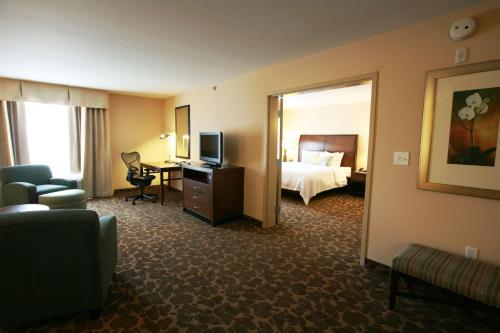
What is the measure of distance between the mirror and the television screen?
1180mm

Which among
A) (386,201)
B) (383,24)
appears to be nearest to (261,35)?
(383,24)

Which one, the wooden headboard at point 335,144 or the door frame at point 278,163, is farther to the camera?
the wooden headboard at point 335,144

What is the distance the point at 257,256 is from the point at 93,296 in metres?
1.67

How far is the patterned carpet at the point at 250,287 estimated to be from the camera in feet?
6.08

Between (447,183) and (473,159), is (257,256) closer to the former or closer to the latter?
(447,183)

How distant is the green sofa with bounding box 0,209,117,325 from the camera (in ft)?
5.05

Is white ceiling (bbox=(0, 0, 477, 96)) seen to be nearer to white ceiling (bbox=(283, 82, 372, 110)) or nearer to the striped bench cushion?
the striped bench cushion

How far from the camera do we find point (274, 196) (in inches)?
155

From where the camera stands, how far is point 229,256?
9.58 ft

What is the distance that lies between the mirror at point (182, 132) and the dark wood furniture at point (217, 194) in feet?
5.01

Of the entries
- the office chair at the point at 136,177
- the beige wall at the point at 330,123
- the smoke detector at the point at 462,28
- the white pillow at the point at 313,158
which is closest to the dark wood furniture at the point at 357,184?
the beige wall at the point at 330,123

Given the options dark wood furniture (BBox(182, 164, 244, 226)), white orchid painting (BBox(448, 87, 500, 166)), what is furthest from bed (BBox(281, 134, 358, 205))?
white orchid painting (BBox(448, 87, 500, 166))

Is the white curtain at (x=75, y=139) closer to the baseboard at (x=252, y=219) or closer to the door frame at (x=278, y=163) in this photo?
the baseboard at (x=252, y=219)

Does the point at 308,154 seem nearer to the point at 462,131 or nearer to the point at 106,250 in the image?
the point at 462,131
